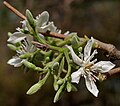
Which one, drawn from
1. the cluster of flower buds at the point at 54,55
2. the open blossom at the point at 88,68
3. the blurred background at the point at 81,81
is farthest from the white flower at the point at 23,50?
the blurred background at the point at 81,81

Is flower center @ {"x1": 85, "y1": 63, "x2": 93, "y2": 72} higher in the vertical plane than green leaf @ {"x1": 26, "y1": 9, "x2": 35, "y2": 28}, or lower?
lower

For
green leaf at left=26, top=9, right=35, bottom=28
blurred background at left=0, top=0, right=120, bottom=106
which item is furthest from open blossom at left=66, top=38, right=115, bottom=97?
blurred background at left=0, top=0, right=120, bottom=106

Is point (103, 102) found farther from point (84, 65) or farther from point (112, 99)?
point (84, 65)

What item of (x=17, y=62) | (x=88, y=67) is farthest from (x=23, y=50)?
(x=88, y=67)

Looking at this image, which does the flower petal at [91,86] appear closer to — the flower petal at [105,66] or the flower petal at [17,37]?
the flower petal at [105,66]

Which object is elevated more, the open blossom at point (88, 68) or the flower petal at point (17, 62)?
the flower petal at point (17, 62)

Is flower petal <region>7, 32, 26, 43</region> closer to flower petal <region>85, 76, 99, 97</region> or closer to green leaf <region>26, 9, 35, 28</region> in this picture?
green leaf <region>26, 9, 35, 28</region>

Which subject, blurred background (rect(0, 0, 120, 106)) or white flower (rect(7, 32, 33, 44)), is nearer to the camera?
white flower (rect(7, 32, 33, 44))
